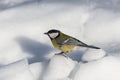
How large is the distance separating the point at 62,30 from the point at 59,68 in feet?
3.49

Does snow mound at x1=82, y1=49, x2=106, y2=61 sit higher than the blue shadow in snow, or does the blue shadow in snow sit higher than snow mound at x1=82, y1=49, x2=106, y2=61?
snow mound at x1=82, y1=49, x2=106, y2=61

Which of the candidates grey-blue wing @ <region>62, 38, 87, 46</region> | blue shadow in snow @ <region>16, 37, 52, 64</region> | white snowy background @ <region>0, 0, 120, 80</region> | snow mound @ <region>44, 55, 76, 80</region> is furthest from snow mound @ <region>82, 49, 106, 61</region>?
blue shadow in snow @ <region>16, 37, 52, 64</region>

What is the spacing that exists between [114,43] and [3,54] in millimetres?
947

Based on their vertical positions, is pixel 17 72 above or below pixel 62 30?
above

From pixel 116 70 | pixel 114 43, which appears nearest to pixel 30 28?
pixel 114 43

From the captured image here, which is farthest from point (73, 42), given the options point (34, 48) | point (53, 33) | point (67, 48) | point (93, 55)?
point (93, 55)

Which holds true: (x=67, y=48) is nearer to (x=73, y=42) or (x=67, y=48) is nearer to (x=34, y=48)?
(x=73, y=42)

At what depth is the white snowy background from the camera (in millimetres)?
3381

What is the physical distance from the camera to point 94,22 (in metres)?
4.42

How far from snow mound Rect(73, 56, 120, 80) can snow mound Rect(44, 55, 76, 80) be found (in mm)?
89

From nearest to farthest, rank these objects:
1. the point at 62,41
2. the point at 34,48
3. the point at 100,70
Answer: the point at 100,70 < the point at 62,41 < the point at 34,48

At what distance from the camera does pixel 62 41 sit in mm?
4105

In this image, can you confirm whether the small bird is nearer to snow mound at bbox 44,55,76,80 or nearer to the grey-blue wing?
the grey-blue wing

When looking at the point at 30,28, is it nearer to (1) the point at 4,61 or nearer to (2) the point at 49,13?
(2) the point at 49,13
